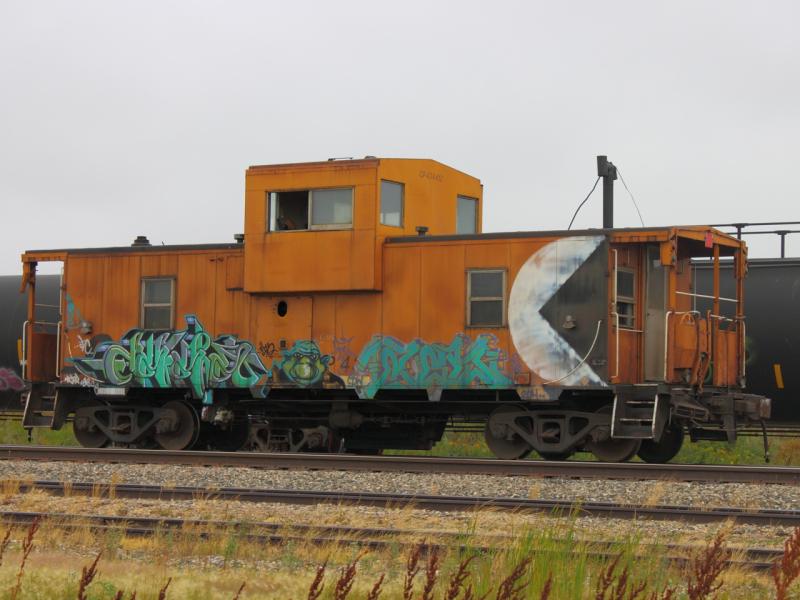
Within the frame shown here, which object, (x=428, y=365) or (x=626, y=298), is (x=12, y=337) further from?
(x=626, y=298)

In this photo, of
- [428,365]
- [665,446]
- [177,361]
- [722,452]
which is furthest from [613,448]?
[177,361]

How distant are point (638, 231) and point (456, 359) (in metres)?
3.03

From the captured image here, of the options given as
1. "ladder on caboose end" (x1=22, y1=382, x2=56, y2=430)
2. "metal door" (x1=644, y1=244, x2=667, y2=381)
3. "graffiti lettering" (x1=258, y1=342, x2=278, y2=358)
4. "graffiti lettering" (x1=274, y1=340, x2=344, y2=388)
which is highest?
"metal door" (x1=644, y1=244, x2=667, y2=381)

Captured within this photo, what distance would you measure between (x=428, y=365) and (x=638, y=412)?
296cm

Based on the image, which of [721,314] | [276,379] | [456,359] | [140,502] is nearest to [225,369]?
[276,379]

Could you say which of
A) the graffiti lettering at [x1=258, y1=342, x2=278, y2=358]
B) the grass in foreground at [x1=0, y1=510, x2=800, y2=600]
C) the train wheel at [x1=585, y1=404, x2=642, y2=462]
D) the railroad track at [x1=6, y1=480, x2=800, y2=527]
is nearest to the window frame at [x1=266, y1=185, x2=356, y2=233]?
the graffiti lettering at [x1=258, y1=342, x2=278, y2=358]

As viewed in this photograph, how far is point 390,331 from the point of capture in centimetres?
1619

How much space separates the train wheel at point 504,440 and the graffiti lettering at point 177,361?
349 cm

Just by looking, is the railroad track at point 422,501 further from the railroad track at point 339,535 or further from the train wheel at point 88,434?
the train wheel at point 88,434

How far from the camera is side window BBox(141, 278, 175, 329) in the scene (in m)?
17.7

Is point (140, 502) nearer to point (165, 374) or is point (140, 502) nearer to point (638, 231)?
point (165, 374)

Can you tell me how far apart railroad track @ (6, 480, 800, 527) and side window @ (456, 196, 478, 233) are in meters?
7.43

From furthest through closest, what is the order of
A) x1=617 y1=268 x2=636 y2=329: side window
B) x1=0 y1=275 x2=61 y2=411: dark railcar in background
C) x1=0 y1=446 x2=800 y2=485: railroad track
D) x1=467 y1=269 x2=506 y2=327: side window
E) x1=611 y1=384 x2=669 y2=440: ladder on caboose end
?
1. x1=0 y1=275 x2=61 y2=411: dark railcar in background
2. x1=467 y1=269 x2=506 y2=327: side window
3. x1=617 y1=268 x2=636 y2=329: side window
4. x1=611 y1=384 x2=669 y2=440: ladder on caboose end
5. x1=0 y1=446 x2=800 y2=485: railroad track

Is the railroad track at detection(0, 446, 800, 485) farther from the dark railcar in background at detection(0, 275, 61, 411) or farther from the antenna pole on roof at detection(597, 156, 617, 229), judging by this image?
the antenna pole on roof at detection(597, 156, 617, 229)
